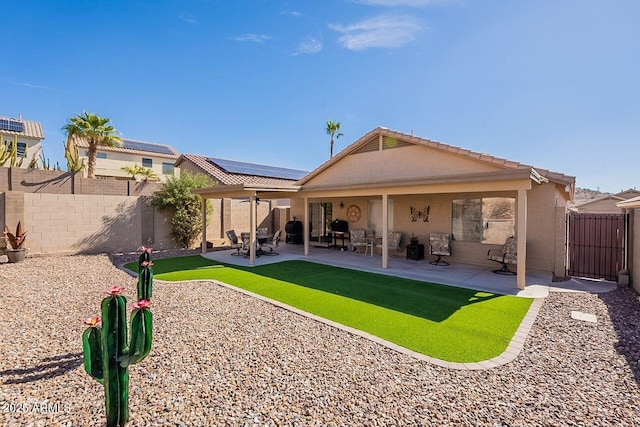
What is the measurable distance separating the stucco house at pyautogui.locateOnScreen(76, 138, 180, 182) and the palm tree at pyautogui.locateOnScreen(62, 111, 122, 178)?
844 centimetres

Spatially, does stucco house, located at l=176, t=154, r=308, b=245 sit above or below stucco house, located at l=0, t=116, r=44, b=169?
below

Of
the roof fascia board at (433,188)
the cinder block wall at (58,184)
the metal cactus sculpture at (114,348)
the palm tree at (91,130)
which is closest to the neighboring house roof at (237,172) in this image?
the cinder block wall at (58,184)

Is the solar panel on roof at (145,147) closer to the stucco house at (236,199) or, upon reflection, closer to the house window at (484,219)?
the stucco house at (236,199)

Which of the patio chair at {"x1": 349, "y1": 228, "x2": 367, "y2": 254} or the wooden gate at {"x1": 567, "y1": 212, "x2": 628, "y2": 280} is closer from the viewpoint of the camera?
the wooden gate at {"x1": 567, "y1": 212, "x2": 628, "y2": 280}

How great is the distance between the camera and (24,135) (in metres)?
25.4

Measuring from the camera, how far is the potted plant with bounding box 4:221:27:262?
10.6 metres

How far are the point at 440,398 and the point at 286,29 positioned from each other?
13798mm

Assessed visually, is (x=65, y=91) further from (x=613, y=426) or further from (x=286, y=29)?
(x=613, y=426)

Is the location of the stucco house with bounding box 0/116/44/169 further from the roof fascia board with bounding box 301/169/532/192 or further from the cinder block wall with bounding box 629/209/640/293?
the cinder block wall with bounding box 629/209/640/293

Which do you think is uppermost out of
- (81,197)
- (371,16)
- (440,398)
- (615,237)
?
(371,16)

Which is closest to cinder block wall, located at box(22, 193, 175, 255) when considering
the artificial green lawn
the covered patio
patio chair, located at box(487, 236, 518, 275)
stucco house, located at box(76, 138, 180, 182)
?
the covered patio

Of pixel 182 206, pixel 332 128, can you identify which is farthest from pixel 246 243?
pixel 332 128

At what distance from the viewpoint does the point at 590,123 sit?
15.9 meters

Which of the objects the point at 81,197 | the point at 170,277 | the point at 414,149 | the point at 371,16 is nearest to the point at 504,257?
the point at 414,149
